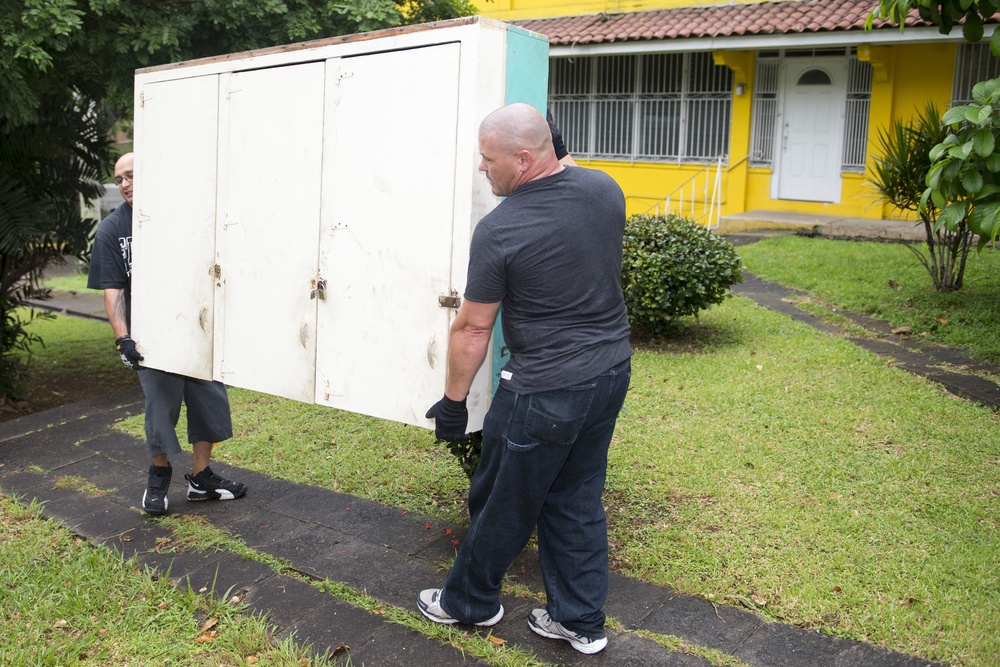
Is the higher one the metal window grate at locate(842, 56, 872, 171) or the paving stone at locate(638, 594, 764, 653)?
the metal window grate at locate(842, 56, 872, 171)

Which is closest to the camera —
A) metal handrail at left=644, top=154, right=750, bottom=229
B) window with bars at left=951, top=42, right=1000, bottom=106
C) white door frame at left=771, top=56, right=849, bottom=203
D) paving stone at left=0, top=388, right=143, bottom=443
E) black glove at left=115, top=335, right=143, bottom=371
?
black glove at left=115, top=335, right=143, bottom=371

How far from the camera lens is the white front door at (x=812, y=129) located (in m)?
14.5

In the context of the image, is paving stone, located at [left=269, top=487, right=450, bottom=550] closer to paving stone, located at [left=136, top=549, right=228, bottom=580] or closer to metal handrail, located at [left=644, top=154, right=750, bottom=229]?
paving stone, located at [left=136, top=549, right=228, bottom=580]

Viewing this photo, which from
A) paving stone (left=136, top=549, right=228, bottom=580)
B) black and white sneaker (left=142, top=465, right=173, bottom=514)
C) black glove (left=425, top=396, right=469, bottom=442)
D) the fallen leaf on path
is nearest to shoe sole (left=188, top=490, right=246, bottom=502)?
black and white sneaker (left=142, top=465, right=173, bottom=514)

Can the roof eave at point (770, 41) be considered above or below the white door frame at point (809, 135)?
above

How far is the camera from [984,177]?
132 inches

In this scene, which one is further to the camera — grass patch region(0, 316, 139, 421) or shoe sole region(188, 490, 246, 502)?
grass patch region(0, 316, 139, 421)

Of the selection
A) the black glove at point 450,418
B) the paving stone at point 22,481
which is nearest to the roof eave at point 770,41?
the black glove at point 450,418

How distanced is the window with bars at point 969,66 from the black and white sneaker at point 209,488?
12222mm

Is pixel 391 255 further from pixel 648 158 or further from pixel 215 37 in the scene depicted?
pixel 648 158

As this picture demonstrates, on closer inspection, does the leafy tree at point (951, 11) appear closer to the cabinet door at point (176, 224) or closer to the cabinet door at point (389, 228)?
the cabinet door at point (389, 228)

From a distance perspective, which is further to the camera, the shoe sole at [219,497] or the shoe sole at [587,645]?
the shoe sole at [219,497]

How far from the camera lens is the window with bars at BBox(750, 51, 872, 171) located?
14.2 m

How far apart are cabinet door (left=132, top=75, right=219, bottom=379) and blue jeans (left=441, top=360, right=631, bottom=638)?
186 cm
